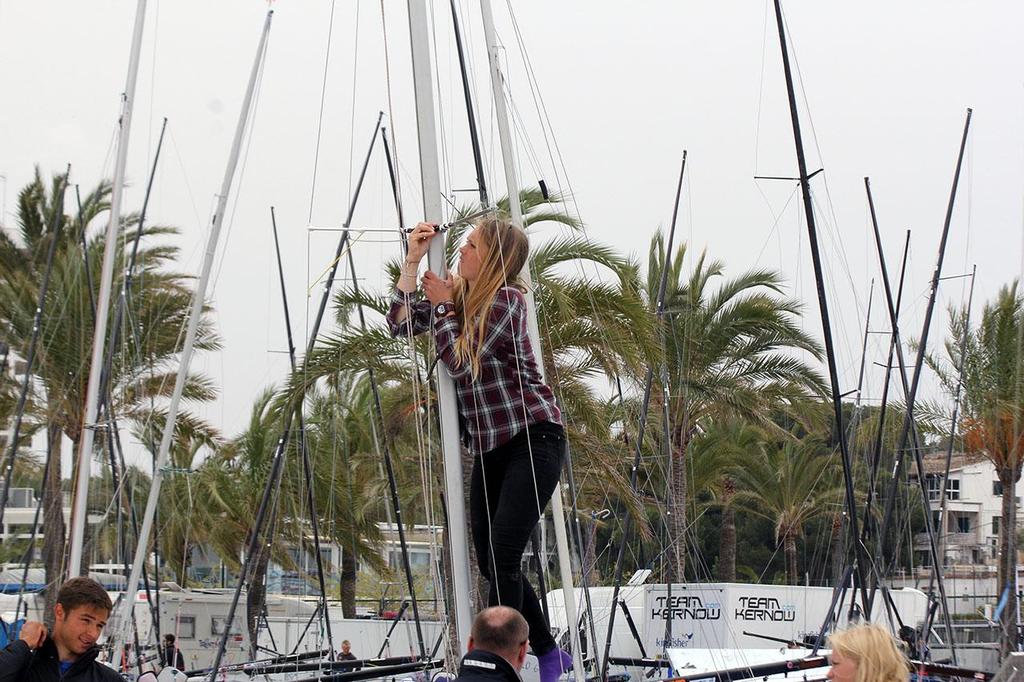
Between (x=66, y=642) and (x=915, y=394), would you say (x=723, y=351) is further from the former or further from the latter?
(x=66, y=642)

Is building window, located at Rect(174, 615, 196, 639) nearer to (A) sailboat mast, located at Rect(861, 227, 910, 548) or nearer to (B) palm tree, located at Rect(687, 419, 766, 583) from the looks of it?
(B) palm tree, located at Rect(687, 419, 766, 583)

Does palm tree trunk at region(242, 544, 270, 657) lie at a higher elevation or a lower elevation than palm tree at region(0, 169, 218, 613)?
lower

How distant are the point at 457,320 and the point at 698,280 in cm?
1921

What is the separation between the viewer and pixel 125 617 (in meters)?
13.4

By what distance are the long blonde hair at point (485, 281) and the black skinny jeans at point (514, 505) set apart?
337 mm

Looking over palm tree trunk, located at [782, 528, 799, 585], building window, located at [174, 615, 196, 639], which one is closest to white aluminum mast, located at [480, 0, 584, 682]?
building window, located at [174, 615, 196, 639]

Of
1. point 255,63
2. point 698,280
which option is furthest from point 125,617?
point 698,280

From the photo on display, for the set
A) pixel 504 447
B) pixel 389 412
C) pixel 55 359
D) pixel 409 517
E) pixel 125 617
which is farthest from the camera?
pixel 409 517

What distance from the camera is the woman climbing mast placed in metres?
4.61

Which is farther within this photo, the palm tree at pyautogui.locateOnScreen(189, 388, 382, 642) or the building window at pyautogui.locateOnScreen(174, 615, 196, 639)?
the building window at pyautogui.locateOnScreen(174, 615, 196, 639)

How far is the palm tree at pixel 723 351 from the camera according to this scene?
22641 mm

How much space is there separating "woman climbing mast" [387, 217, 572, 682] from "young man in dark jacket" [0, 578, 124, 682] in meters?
1.47

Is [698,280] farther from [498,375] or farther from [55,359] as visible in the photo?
[498,375]

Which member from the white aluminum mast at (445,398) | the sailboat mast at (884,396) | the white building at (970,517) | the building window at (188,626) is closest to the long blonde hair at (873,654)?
the white aluminum mast at (445,398)
